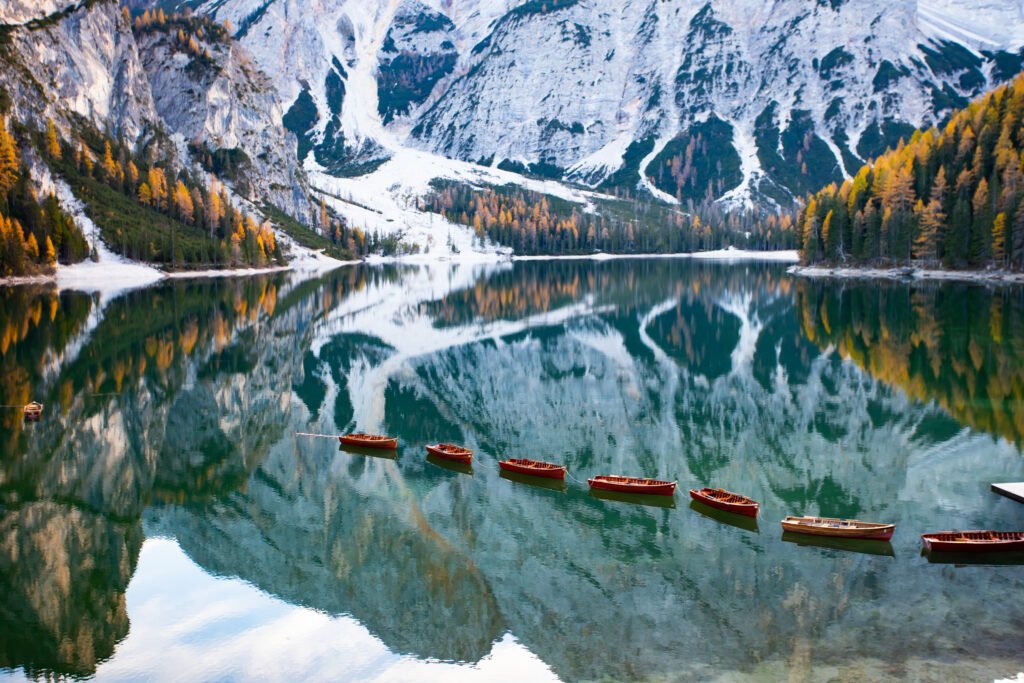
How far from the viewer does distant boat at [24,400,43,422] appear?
36344mm

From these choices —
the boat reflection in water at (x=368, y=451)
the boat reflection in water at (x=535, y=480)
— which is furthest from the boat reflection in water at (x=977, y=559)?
the boat reflection in water at (x=368, y=451)

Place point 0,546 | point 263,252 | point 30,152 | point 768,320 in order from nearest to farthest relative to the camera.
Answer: point 0,546
point 768,320
point 30,152
point 263,252

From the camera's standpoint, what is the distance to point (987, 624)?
17.6 metres

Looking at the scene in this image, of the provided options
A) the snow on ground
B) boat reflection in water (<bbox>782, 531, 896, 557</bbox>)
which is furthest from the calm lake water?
the snow on ground

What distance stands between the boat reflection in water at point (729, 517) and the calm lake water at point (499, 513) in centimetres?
22

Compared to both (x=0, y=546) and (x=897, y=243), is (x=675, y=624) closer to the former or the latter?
(x=0, y=546)

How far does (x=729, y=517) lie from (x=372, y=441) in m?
16.3

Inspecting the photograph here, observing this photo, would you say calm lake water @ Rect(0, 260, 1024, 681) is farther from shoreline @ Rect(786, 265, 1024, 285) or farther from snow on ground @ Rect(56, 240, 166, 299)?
snow on ground @ Rect(56, 240, 166, 299)

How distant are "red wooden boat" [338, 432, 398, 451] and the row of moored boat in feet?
1.11

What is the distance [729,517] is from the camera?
80.9 ft

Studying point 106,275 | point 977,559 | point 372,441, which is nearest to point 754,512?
point 977,559

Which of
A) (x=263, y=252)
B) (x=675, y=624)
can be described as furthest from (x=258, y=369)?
(x=263, y=252)

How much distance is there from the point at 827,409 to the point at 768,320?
3724cm

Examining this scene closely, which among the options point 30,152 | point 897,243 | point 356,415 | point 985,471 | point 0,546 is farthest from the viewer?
point 30,152
